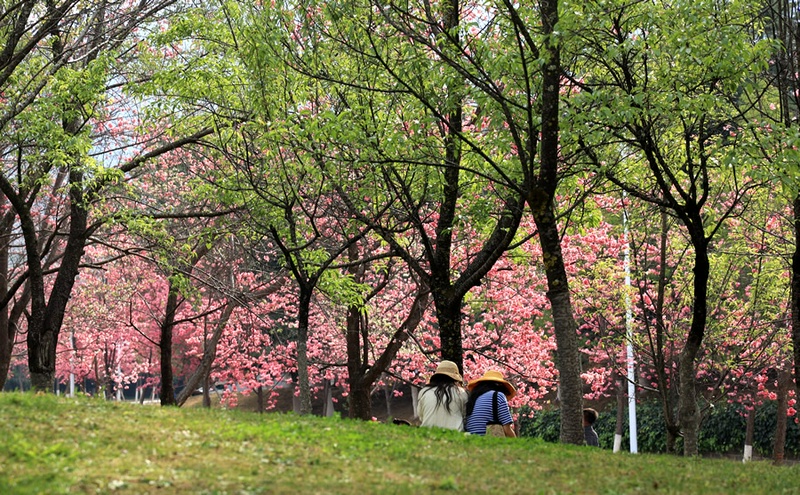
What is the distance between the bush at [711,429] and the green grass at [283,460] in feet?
57.8

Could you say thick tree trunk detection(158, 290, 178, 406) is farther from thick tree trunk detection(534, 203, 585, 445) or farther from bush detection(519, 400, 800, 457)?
thick tree trunk detection(534, 203, 585, 445)

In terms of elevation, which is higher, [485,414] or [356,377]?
[356,377]

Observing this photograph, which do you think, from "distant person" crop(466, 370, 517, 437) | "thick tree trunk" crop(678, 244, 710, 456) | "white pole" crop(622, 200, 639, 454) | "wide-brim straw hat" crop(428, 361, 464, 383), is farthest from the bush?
"distant person" crop(466, 370, 517, 437)

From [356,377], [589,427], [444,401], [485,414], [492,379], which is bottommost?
[589,427]

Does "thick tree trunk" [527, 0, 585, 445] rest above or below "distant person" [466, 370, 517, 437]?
above

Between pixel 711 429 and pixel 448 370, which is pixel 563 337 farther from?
pixel 711 429

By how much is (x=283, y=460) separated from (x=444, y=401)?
3817mm

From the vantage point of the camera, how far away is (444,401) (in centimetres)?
998

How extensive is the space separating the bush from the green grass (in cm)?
1763

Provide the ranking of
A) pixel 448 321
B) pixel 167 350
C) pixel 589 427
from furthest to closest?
1. pixel 167 350
2. pixel 589 427
3. pixel 448 321

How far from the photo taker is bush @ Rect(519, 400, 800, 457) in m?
26.3

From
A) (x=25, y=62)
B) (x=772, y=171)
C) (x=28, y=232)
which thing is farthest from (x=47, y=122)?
(x=772, y=171)

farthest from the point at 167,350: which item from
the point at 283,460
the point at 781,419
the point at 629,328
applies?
the point at 283,460

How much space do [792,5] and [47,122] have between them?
11.5m
